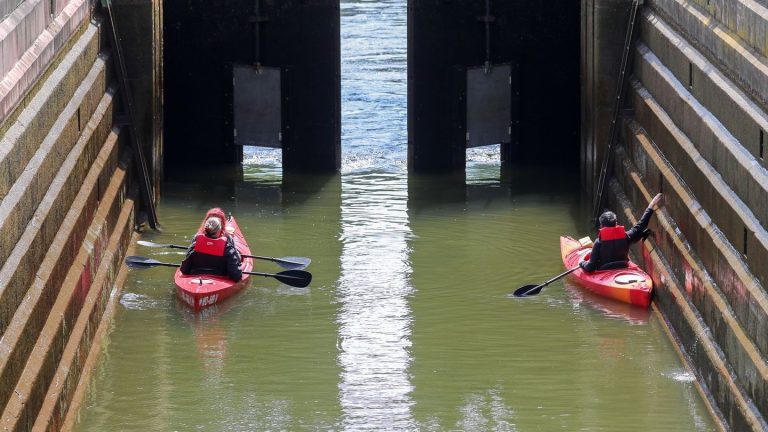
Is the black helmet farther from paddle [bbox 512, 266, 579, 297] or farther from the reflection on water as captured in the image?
the reflection on water

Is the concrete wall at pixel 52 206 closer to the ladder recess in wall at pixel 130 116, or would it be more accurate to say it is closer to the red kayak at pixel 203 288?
the ladder recess in wall at pixel 130 116

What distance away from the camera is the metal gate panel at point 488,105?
24938mm

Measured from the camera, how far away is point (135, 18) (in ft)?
68.8

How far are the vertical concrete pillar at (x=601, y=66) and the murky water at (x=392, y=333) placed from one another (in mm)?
1164

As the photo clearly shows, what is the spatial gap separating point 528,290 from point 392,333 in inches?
83.4

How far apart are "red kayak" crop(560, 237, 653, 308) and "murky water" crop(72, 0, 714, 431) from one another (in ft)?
0.46

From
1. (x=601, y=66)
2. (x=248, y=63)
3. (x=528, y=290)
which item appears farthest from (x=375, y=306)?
(x=248, y=63)

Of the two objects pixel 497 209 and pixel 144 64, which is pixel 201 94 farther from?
pixel 497 209

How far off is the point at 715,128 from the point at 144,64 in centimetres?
947

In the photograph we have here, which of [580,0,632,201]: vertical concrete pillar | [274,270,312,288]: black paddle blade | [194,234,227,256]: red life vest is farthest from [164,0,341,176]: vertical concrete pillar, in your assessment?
[194,234,227,256]: red life vest

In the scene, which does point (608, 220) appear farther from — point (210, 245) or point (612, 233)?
point (210, 245)

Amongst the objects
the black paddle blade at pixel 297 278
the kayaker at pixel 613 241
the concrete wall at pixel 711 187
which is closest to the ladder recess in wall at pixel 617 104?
the concrete wall at pixel 711 187

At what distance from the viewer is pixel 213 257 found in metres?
17.4

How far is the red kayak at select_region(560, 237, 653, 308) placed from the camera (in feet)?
55.7
